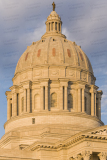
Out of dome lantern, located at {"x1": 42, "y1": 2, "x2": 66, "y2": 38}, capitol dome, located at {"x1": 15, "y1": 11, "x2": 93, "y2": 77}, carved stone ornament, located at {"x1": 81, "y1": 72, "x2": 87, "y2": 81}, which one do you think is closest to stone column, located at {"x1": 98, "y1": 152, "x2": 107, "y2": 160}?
carved stone ornament, located at {"x1": 81, "y1": 72, "x2": 87, "y2": 81}

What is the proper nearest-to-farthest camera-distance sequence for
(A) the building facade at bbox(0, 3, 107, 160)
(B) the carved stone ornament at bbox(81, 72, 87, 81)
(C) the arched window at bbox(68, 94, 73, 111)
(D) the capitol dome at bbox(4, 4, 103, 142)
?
(A) the building facade at bbox(0, 3, 107, 160) → (D) the capitol dome at bbox(4, 4, 103, 142) → (C) the arched window at bbox(68, 94, 73, 111) → (B) the carved stone ornament at bbox(81, 72, 87, 81)

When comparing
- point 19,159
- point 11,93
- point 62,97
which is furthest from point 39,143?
point 11,93

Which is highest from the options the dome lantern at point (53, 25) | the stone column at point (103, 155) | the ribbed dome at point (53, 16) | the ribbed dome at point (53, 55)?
the ribbed dome at point (53, 16)

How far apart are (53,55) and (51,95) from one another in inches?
310

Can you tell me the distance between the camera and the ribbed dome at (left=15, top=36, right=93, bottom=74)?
82.9 meters

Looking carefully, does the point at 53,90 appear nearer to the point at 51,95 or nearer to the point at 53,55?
the point at 51,95

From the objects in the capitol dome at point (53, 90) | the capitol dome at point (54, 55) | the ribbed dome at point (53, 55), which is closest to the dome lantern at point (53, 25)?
the capitol dome at point (54, 55)

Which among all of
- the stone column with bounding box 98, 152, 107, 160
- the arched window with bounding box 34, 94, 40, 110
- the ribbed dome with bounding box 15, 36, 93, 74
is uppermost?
the ribbed dome with bounding box 15, 36, 93, 74

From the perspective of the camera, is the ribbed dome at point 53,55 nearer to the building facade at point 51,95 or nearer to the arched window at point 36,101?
the building facade at point 51,95

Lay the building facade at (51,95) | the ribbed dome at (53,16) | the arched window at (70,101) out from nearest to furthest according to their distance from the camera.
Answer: the building facade at (51,95)
the arched window at (70,101)
the ribbed dome at (53,16)

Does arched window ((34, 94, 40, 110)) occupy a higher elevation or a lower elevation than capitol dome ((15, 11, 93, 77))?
lower

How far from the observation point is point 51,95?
80.6m

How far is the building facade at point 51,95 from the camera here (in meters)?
76.1

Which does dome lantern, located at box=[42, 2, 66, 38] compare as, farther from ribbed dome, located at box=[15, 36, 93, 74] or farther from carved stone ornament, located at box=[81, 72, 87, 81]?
Result: carved stone ornament, located at box=[81, 72, 87, 81]
